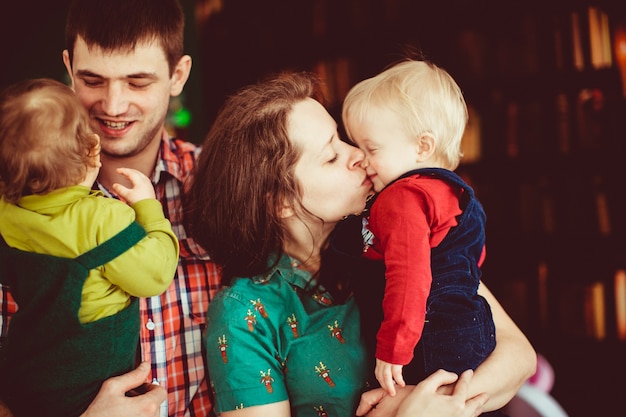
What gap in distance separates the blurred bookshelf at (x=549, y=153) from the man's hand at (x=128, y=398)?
2.70 meters

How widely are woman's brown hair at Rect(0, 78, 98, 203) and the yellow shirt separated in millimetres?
40

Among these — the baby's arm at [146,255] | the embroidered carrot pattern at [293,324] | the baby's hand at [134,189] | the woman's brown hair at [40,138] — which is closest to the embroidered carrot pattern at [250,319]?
the embroidered carrot pattern at [293,324]

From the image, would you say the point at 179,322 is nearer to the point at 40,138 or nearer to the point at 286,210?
the point at 286,210

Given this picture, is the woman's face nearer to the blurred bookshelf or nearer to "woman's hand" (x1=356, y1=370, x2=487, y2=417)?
"woman's hand" (x1=356, y1=370, x2=487, y2=417)

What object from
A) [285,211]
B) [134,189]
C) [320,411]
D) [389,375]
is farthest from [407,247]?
[134,189]

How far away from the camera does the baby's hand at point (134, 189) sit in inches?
55.2

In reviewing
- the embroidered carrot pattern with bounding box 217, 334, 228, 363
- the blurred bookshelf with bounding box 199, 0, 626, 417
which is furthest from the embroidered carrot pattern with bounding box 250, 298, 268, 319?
the blurred bookshelf with bounding box 199, 0, 626, 417

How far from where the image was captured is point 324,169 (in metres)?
1.58

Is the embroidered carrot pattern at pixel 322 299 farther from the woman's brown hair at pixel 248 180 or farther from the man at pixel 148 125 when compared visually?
the man at pixel 148 125

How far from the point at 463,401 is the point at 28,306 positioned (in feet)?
3.38

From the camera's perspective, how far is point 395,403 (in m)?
1.47

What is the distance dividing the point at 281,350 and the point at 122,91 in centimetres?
82

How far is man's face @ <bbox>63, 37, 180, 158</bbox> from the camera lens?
5.27 ft

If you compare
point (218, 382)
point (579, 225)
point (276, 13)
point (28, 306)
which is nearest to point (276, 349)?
point (218, 382)
